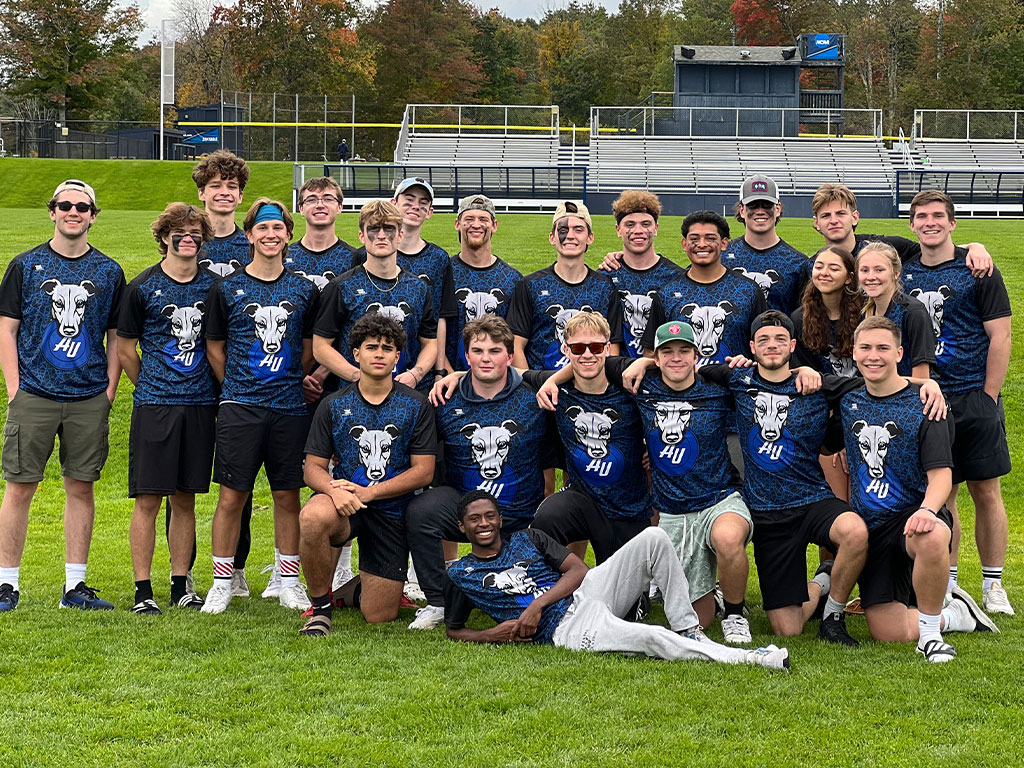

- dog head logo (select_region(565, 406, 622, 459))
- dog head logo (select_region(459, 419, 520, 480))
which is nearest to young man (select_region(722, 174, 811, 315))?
dog head logo (select_region(565, 406, 622, 459))

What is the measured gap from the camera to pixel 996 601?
21.6 feet

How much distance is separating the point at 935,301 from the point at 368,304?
3134 mm

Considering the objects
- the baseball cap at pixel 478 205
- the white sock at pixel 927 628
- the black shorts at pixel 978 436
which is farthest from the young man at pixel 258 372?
the black shorts at pixel 978 436

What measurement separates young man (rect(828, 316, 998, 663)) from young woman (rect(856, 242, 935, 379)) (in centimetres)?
22

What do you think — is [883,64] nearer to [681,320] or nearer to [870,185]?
[870,185]

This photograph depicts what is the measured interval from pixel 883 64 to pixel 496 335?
5832cm

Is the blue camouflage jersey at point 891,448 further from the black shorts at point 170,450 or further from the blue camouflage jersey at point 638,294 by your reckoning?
the black shorts at point 170,450

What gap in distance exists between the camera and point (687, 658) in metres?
5.36

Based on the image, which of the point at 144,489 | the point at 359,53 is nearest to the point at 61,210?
the point at 144,489

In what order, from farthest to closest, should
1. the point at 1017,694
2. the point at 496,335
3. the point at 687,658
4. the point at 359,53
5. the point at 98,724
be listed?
the point at 359,53
the point at 496,335
the point at 687,658
the point at 1017,694
the point at 98,724

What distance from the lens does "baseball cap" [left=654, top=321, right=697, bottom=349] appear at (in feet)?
19.5

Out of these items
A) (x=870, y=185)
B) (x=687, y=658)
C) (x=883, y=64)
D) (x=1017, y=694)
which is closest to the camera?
(x=1017, y=694)

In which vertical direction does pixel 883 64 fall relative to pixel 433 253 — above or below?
above

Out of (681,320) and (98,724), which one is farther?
(681,320)
